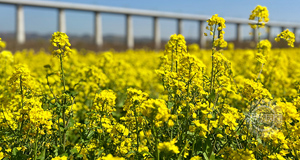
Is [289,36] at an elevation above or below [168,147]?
above

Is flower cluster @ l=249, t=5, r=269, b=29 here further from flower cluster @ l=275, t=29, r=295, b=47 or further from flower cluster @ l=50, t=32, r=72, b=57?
flower cluster @ l=50, t=32, r=72, b=57

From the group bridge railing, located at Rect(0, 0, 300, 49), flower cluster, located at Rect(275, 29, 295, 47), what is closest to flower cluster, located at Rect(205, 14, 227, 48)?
flower cluster, located at Rect(275, 29, 295, 47)

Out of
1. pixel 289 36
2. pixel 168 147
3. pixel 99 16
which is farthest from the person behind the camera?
pixel 99 16

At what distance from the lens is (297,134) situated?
8.04 ft

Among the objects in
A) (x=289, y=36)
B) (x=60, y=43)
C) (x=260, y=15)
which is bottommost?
(x=60, y=43)

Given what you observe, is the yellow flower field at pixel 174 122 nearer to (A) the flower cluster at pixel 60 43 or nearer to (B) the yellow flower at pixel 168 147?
(A) the flower cluster at pixel 60 43

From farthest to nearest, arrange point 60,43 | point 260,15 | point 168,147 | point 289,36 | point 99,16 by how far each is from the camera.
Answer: point 99,16 < point 260,15 < point 289,36 < point 60,43 < point 168,147

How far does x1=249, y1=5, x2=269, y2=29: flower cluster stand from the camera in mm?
3875

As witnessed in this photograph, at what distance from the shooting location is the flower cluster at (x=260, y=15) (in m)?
3.88

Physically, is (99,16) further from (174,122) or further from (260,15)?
(174,122)

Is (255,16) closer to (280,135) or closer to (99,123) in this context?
(280,135)

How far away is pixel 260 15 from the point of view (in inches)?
153

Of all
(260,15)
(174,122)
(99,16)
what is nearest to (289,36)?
(260,15)

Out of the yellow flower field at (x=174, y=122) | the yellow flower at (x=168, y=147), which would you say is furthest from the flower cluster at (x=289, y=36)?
the yellow flower at (x=168, y=147)
